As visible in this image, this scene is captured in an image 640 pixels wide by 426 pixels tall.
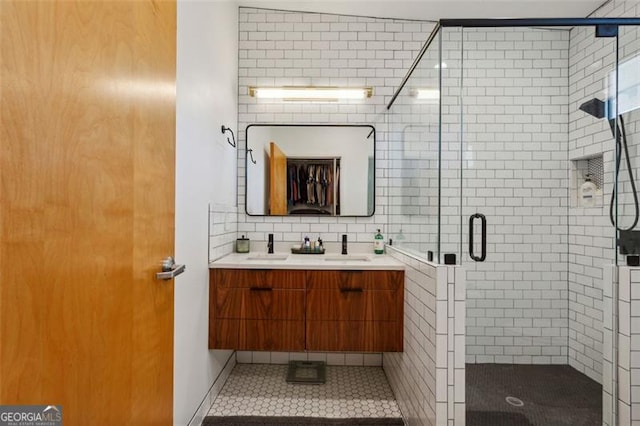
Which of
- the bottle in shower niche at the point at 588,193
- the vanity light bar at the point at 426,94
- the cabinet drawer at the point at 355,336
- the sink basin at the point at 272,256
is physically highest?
the vanity light bar at the point at 426,94

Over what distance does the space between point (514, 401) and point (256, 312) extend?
1649mm

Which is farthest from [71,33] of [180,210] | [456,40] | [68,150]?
[456,40]

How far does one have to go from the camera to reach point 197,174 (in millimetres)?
1839

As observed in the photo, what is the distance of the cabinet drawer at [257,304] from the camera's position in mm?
2139

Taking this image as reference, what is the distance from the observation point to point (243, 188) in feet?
9.38

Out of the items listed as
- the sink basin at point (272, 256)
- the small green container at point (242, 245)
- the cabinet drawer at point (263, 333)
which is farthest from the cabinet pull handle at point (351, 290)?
the small green container at point (242, 245)

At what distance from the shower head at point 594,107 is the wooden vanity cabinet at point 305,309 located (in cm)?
137

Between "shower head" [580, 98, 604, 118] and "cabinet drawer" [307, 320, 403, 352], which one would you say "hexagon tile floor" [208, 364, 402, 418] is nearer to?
"cabinet drawer" [307, 320, 403, 352]

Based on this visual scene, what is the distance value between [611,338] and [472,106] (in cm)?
148

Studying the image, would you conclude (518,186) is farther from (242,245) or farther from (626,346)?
(242,245)

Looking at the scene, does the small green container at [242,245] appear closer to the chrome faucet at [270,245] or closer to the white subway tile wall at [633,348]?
the chrome faucet at [270,245]

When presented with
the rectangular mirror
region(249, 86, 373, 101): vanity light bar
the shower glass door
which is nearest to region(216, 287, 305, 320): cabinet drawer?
A: the rectangular mirror

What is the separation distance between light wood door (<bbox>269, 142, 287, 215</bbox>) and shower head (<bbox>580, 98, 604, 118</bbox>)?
2026 mm

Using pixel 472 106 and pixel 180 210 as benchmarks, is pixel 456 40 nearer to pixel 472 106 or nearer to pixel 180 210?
pixel 472 106
